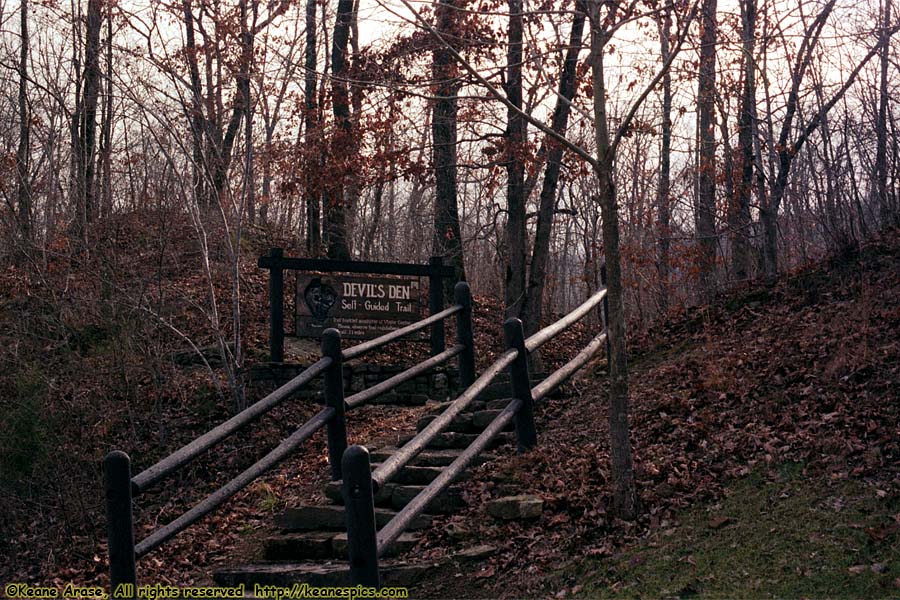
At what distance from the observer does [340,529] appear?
7164 millimetres

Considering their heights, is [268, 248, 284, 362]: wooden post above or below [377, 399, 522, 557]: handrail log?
above

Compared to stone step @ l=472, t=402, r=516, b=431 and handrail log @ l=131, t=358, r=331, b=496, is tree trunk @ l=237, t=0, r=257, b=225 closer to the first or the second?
stone step @ l=472, t=402, r=516, b=431

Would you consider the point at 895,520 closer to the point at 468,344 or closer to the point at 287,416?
the point at 468,344

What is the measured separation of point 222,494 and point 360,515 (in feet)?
3.55

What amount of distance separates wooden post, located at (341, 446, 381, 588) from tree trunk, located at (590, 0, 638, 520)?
6.97 ft

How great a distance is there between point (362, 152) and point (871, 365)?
28.2 feet

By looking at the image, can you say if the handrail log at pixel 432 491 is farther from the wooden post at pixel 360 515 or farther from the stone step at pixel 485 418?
the stone step at pixel 485 418

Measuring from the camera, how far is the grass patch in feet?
17.2

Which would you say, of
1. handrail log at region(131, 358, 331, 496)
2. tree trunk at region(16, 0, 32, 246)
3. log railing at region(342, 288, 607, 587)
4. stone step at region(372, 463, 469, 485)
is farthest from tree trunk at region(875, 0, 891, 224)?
tree trunk at region(16, 0, 32, 246)

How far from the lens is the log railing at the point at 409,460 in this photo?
196 inches

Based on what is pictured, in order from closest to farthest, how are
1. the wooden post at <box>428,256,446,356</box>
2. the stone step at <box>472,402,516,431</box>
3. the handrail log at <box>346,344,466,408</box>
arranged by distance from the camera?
1. the handrail log at <box>346,344,466,408</box>
2. the stone step at <box>472,402,516,431</box>
3. the wooden post at <box>428,256,446,356</box>

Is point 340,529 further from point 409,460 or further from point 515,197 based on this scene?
point 515,197

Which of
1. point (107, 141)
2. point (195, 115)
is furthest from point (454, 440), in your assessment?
point (107, 141)

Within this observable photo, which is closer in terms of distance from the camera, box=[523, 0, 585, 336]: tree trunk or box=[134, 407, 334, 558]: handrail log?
box=[134, 407, 334, 558]: handrail log
